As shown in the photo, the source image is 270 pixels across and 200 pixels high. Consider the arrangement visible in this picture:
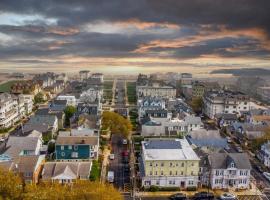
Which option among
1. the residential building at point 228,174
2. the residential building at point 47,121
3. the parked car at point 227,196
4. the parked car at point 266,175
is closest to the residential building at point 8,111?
the residential building at point 47,121

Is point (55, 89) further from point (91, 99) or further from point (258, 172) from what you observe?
point (258, 172)

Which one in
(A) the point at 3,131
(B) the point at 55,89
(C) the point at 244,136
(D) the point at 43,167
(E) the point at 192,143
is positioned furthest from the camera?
(B) the point at 55,89

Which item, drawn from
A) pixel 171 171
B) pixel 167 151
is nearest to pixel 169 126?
pixel 167 151

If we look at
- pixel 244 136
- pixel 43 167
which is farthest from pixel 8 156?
pixel 244 136

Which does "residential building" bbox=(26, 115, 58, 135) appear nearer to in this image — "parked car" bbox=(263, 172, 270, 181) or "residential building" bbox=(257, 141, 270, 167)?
"residential building" bbox=(257, 141, 270, 167)

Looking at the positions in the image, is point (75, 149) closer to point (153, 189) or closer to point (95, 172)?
point (95, 172)
